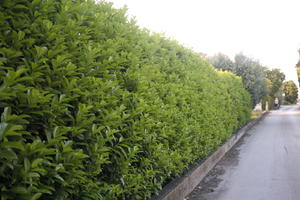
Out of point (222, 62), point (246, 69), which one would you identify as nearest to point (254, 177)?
point (246, 69)

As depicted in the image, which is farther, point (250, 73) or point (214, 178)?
point (250, 73)

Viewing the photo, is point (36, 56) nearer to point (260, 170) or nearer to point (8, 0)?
point (8, 0)

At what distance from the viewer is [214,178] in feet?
24.4

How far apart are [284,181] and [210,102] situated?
2794mm

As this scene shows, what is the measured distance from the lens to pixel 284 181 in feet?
22.9

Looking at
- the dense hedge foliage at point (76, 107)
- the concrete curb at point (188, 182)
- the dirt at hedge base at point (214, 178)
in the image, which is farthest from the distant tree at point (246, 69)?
the dense hedge foliage at point (76, 107)

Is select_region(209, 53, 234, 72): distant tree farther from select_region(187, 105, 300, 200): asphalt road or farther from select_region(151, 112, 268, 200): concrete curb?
select_region(151, 112, 268, 200): concrete curb

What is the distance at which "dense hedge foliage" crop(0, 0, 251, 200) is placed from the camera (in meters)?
2.05

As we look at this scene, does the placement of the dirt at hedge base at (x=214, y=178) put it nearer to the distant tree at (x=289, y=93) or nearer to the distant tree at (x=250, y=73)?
the distant tree at (x=250, y=73)

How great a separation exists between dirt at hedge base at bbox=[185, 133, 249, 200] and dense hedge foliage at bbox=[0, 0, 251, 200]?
1.11 meters

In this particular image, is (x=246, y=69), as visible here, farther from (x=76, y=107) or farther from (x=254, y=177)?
(x=76, y=107)

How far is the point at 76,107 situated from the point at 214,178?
5.32 m

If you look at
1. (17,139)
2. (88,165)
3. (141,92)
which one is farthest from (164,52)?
(17,139)

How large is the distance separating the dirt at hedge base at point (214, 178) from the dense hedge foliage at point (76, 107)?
3.65ft
